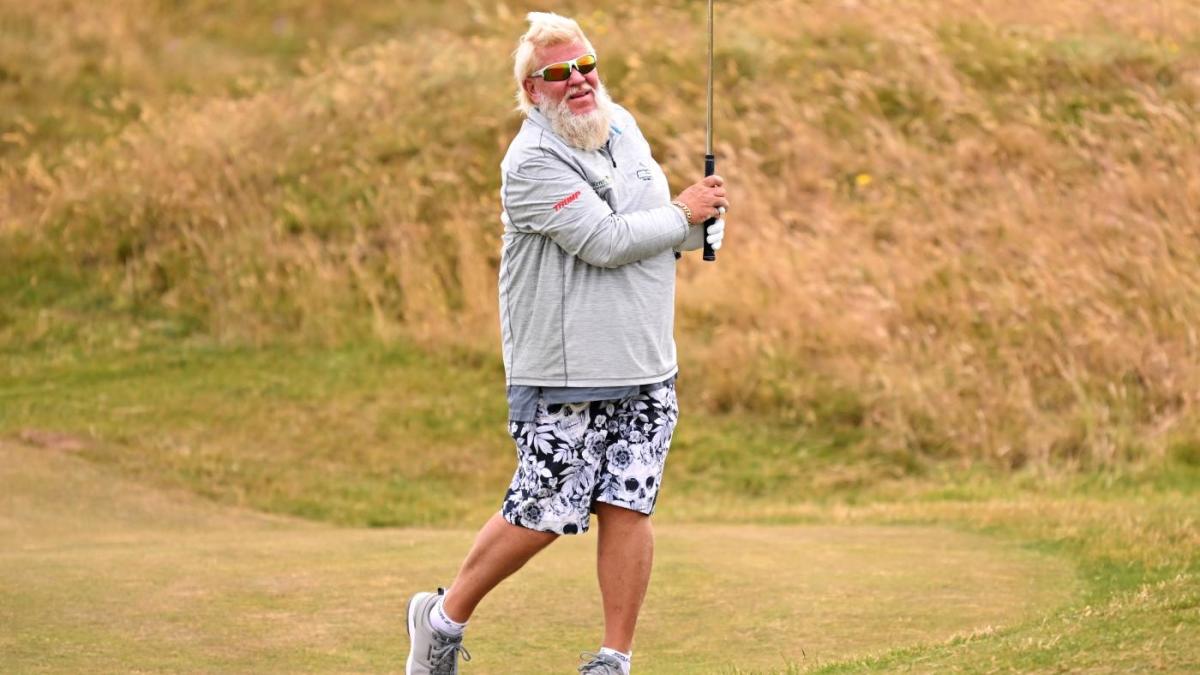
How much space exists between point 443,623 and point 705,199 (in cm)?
137

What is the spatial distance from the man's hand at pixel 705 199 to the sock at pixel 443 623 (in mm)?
1270

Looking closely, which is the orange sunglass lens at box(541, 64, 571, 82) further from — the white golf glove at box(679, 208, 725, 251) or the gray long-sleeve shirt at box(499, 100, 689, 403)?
the white golf glove at box(679, 208, 725, 251)

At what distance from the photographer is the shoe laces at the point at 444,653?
5.04 m

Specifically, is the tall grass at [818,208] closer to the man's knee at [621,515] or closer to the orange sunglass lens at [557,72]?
the man's knee at [621,515]

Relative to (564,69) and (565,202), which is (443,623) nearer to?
(565,202)

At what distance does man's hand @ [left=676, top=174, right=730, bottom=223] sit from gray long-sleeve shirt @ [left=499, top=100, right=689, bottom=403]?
0.07 meters

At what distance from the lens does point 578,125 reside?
4867 mm

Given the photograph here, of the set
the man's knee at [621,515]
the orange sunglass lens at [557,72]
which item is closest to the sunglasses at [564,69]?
the orange sunglass lens at [557,72]

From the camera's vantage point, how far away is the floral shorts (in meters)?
4.89

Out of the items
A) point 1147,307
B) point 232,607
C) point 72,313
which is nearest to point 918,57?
point 1147,307

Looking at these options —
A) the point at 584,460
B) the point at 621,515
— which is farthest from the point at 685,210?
the point at 621,515

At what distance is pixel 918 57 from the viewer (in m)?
15.9

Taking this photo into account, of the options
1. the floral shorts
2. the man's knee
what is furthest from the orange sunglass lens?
the man's knee

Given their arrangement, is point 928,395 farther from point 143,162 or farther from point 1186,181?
point 143,162
